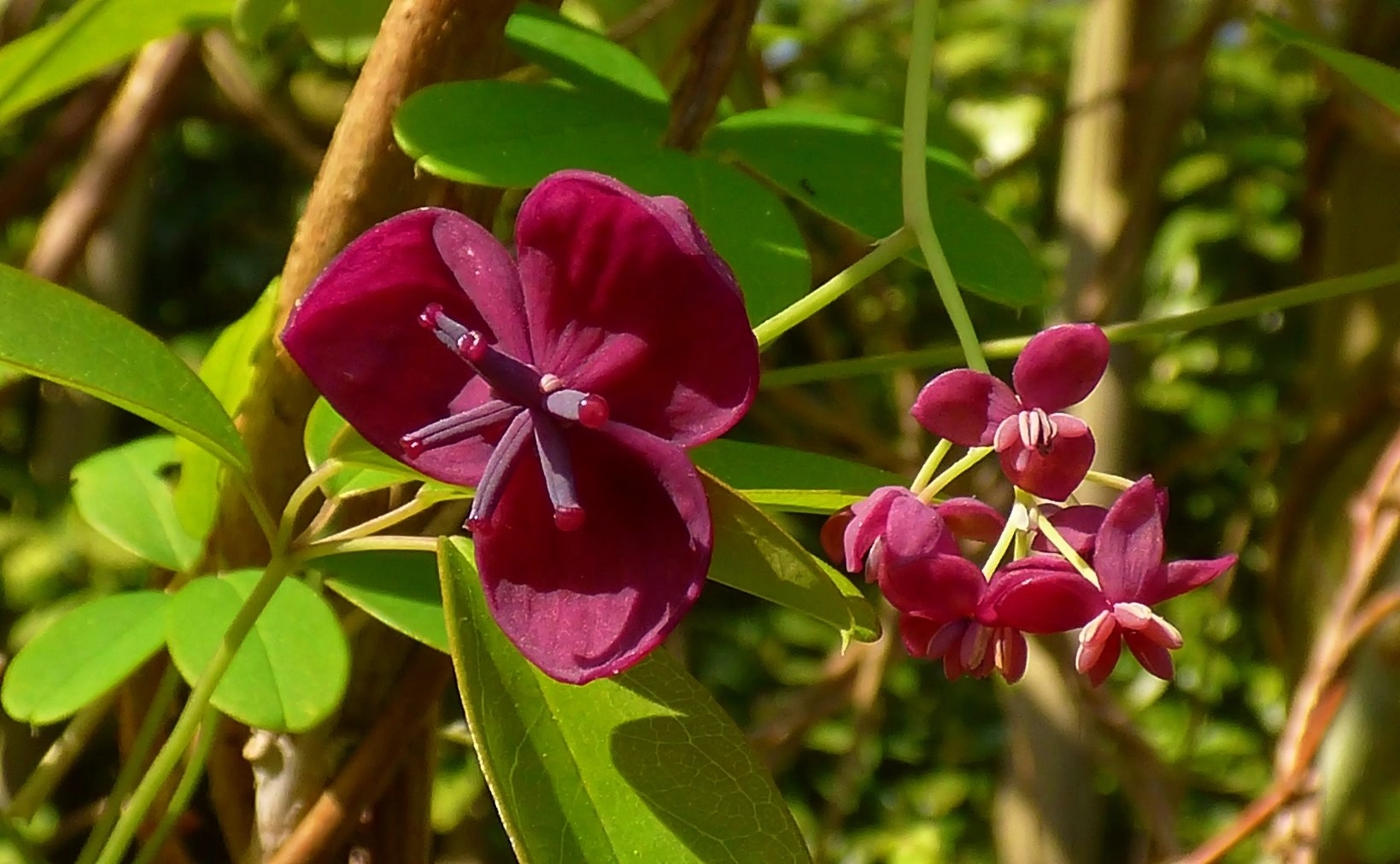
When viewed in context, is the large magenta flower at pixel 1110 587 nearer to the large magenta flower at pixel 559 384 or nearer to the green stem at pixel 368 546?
the large magenta flower at pixel 559 384

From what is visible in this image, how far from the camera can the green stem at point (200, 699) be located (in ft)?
1.77

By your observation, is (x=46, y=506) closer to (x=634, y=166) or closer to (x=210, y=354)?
(x=210, y=354)

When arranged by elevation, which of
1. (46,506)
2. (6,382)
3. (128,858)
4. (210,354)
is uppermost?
(210,354)

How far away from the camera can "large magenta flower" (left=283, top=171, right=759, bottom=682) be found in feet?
1.42

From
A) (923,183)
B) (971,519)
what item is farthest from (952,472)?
(923,183)

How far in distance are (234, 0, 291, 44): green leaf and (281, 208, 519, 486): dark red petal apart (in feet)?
1.11

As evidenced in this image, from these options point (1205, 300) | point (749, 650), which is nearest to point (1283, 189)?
point (1205, 300)

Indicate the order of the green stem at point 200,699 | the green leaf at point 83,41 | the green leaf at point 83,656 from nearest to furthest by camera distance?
the green stem at point 200,699, the green leaf at point 83,656, the green leaf at point 83,41

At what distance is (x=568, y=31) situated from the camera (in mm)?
677

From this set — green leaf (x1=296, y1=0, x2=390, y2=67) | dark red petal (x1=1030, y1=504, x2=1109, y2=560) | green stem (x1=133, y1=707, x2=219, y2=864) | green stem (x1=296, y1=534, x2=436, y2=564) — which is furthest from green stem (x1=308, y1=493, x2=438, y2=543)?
green leaf (x1=296, y1=0, x2=390, y2=67)

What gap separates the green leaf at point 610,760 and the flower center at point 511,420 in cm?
4

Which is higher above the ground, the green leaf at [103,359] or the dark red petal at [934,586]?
the green leaf at [103,359]

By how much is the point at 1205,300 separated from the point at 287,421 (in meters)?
1.68

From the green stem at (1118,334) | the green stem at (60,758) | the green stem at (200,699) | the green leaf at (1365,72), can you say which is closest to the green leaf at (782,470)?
the green stem at (1118,334)
